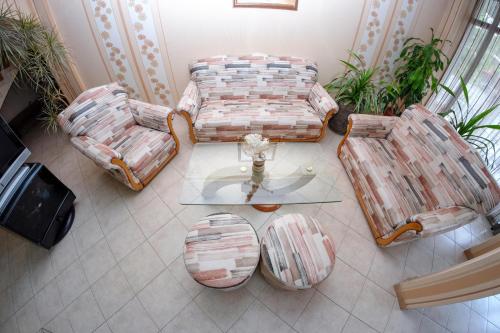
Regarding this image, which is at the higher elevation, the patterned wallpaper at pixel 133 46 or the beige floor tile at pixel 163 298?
the patterned wallpaper at pixel 133 46

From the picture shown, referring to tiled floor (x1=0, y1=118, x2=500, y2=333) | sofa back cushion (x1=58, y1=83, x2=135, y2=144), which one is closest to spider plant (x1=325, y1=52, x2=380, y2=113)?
tiled floor (x1=0, y1=118, x2=500, y2=333)

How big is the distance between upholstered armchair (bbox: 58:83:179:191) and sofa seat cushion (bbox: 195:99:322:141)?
47 centimetres

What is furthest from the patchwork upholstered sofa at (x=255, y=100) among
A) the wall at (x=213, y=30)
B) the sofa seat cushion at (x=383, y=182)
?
the sofa seat cushion at (x=383, y=182)

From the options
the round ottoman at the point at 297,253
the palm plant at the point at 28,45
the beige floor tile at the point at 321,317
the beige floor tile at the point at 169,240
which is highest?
the palm plant at the point at 28,45

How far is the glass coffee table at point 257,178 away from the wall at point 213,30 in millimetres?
1516

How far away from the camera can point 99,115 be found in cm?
248

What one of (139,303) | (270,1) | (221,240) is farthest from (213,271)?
(270,1)

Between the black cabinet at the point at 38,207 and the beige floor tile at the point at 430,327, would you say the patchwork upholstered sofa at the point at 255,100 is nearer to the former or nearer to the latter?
the black cabinet at the point at 38,207

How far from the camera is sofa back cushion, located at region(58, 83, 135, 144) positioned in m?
2.33

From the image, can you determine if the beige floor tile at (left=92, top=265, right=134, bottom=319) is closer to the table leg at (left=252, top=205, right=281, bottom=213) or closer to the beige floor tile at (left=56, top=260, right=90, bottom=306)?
the beige floor tile at (left=56, top=260, right=90, bottom=306)

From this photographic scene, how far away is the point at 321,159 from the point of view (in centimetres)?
237

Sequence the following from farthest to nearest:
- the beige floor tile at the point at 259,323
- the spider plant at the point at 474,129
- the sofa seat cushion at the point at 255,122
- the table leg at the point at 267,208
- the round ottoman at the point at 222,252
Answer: the sofa seat cushion at the point at 255,122 → the table leg at the point at 267,208 → the spider plant at the point at 474,129 → the beige floor tile at the point at 259,323 → the round ottoman at the point at 222,252

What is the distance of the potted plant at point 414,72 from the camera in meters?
2.69

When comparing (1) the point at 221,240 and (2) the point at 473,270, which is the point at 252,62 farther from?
(2) the point at 473,270
